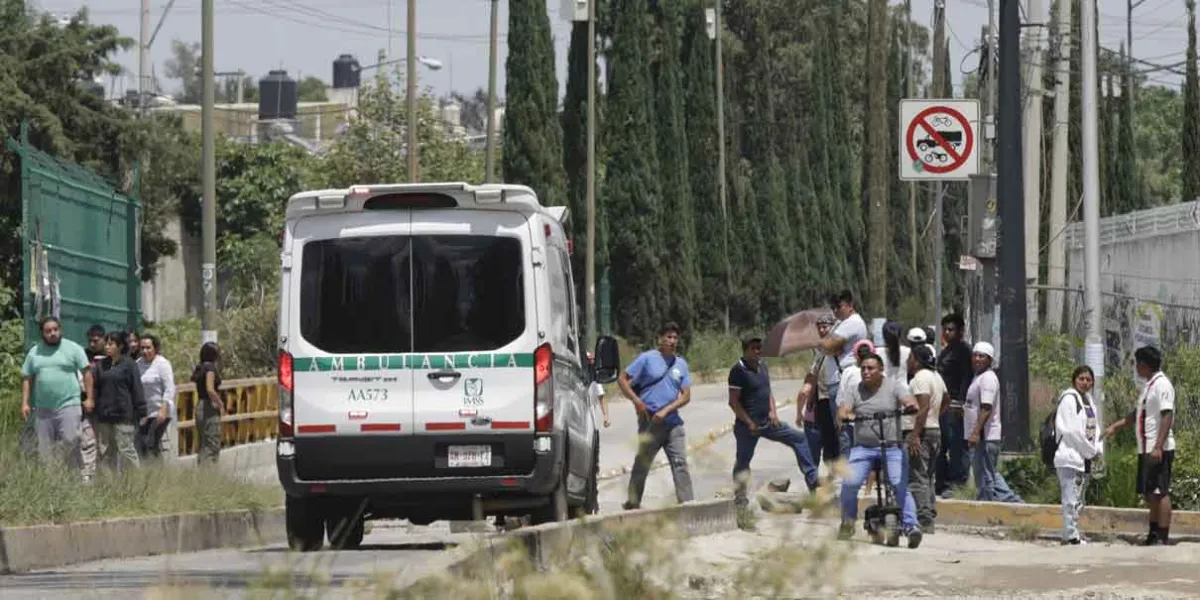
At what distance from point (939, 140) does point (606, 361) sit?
17.7ft

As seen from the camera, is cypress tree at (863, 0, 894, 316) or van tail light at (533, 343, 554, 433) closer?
van tail light at (533, 343, 554, 433)

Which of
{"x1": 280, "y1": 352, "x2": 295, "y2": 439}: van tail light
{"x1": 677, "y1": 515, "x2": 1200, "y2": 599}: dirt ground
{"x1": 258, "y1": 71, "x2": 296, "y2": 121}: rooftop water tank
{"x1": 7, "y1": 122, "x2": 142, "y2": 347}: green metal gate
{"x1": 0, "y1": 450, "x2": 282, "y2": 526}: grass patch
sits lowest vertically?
{"x1": 677, "y1": 515, "x2": 1200, "y2": 599}: dirt ground

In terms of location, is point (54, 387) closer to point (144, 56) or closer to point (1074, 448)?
point (1074, 448)

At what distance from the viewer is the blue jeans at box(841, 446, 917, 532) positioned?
16359 mm

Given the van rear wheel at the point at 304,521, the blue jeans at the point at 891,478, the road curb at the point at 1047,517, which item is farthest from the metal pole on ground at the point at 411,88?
the van rear wheel at the point at 304,521

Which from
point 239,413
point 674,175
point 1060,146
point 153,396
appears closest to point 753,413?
point 153,396

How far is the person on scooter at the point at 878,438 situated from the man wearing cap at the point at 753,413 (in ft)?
6.13

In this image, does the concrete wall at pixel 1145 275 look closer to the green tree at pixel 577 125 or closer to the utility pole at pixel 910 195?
the green tree at pixel 577 125

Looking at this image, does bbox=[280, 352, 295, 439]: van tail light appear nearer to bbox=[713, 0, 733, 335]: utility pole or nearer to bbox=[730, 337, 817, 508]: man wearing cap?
bbox=[730, 337, 817, 508]: man wearing cap

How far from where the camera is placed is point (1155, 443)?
1686 cm

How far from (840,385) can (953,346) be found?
2681 mm

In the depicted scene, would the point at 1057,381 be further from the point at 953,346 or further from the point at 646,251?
the point at 646,251

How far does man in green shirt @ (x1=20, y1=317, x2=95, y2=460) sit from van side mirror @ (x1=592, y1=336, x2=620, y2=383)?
470 cm

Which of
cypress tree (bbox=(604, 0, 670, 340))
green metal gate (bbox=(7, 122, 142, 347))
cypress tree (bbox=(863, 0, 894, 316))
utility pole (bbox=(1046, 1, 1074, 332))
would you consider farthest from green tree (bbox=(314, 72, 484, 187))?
green metal gate (bbox=(7, 122, 142, 347))
